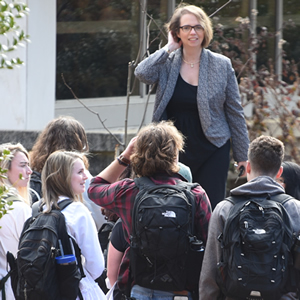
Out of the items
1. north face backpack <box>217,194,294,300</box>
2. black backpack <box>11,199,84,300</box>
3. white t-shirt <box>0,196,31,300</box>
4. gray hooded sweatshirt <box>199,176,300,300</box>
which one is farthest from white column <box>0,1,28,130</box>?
north face backpack <box>217,194,294,300</box>

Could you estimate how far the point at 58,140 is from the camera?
481 cm

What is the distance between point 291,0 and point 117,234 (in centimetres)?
653

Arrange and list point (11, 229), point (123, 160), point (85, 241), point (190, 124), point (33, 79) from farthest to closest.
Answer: point (33, 79)
point (190, 124)
point (11, 229)
point (123, 160)
point (85, 241)

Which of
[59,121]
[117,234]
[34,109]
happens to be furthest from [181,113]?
[34,109]

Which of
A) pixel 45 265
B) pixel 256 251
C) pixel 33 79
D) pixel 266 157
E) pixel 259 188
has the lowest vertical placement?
pixel 45 265

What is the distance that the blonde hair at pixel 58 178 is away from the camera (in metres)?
3.91

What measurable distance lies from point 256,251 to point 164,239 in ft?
1.56

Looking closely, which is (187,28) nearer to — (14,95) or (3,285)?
(3,285)

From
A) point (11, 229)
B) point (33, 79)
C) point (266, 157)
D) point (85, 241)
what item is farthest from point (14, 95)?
point (266, 157)

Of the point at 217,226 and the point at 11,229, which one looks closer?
the point at 217,226

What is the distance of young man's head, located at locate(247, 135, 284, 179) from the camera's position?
3.73m

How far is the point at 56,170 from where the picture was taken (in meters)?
3.96

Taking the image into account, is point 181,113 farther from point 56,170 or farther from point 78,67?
point 78,67

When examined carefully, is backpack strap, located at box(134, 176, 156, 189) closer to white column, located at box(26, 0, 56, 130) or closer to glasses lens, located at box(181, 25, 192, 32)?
glasses lens, located at box(181, 25, 192, 32)
